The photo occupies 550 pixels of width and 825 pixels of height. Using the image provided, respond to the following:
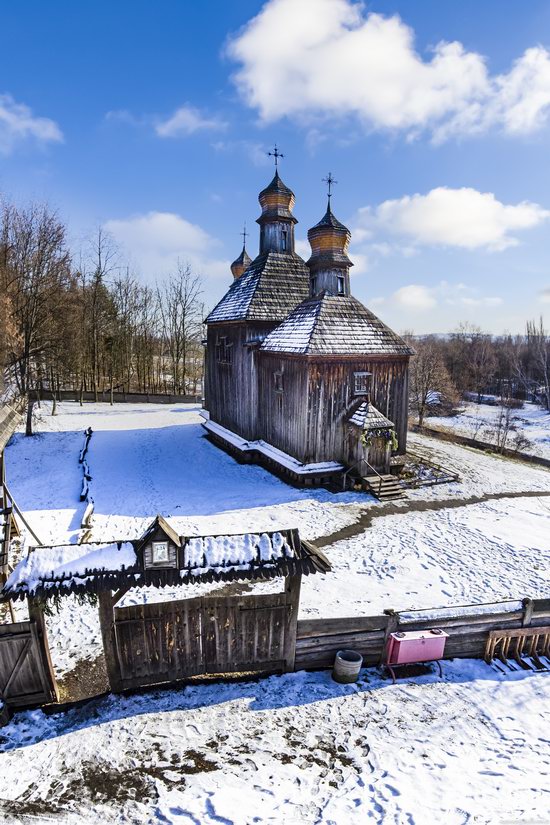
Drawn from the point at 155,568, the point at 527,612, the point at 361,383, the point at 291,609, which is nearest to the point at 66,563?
the point at 155,568

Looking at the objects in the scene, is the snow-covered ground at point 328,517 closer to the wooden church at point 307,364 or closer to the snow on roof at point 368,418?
the wooden church at point 307,364

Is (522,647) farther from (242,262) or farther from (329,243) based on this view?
(242,262)

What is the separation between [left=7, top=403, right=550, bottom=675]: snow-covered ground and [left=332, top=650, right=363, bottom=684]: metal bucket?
1.56 m

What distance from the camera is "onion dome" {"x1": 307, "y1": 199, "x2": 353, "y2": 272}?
17.2 m

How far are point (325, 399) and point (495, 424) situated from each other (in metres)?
24.8

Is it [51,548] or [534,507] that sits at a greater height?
[51,548]

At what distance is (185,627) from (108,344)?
3498 centimetres

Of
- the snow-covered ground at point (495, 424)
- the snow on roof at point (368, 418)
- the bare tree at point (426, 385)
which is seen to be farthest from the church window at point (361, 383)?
the snow-covered ground at point (495, 424)

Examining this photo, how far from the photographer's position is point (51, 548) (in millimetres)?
6180

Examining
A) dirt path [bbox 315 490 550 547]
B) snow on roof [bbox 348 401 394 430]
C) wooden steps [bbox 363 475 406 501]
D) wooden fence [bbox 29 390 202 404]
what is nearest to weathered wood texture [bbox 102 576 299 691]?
dirt path [bbox 315 490 550 547]

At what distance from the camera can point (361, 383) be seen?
1648cm

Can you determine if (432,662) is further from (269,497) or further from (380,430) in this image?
(380,430)

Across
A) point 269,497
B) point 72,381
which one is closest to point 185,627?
point 269,497

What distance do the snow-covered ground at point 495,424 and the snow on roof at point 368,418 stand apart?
16.8 m
